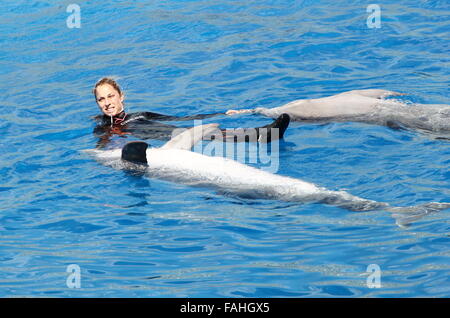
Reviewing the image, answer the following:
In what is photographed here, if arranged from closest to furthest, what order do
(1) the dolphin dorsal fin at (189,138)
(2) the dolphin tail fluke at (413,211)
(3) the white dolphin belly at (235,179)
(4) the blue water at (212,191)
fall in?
1. (4) the blue water at (212,191)
2. (2) the dolphin tail fluke at (413,211)
3. (3) the white dolphin belly at (235,179)
4. (1) the dolphin dorsal fin at (189,138)

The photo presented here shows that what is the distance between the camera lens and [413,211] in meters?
5.25

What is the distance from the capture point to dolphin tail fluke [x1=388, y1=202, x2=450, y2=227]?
16.9 feet

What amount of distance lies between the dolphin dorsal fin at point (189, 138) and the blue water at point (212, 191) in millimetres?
617

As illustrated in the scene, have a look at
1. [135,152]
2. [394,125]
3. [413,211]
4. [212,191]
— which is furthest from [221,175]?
[394,125]

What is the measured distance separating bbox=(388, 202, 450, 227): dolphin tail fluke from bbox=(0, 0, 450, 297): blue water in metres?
0.06

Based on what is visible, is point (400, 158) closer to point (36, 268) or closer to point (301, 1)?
point (36, 268)

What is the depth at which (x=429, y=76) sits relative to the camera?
9.41m

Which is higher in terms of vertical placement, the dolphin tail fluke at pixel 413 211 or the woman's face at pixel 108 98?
the woman's face at pixel 108 98

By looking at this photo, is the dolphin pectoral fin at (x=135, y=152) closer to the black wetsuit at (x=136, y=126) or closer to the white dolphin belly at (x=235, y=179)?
the white dolphin belly at (x=235, y=179)

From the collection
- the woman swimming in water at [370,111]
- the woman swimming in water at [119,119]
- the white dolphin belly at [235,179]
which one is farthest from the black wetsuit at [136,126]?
the white dolphin belly at [235,179]

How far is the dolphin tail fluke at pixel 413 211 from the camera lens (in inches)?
203

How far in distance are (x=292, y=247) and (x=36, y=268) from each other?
1884mm

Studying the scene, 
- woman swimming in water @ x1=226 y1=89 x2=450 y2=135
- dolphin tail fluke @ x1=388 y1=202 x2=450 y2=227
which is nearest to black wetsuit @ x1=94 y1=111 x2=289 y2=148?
woman swimming in water @ x1=226 y1=89 x2=450 y2=135

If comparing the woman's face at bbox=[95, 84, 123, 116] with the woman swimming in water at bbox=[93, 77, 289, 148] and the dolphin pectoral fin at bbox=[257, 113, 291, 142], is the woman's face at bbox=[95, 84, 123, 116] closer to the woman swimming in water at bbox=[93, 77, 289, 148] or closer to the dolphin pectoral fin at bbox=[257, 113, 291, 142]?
the woman swimming in water at bbox=[93, 77, 289, 148]
